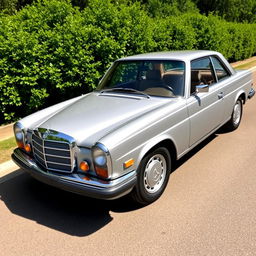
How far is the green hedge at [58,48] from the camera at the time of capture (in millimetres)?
6090

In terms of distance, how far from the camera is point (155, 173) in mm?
3291

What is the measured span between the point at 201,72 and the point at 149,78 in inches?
36.6

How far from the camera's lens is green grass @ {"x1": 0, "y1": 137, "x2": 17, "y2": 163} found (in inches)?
182

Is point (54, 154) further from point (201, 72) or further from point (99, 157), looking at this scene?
point (201, 72)

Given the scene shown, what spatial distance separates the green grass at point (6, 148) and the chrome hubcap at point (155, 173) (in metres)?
2.59

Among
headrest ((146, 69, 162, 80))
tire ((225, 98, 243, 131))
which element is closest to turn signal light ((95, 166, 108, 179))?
headrest ((146, 69, 162, 80))

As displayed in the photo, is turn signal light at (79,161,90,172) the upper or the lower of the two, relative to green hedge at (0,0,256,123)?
lower

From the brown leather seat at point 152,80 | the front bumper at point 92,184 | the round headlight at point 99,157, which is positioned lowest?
the front bumper at point 92,184

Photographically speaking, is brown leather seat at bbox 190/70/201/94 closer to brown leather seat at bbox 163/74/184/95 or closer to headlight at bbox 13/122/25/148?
brown leather seat at bbox 163/74/184/95

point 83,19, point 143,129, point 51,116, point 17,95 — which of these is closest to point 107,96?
point 51,116

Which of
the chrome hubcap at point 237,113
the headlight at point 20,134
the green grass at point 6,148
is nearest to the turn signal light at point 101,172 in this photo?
the headlight at point 20,134

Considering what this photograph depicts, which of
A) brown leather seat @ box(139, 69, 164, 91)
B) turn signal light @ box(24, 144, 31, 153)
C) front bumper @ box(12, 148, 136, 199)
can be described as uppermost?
brown leather seat @ box(139, 69, 164, 91)

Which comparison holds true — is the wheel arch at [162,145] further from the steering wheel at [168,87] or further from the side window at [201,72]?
the side window at [201,72]

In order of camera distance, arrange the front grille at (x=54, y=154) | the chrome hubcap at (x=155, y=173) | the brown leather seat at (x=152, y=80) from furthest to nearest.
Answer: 1. the brown leather seat at (x=152, y=80)
2. the chrome hubcap at (x=155, y=173)
3. the front grille at (x=54, y=154)
